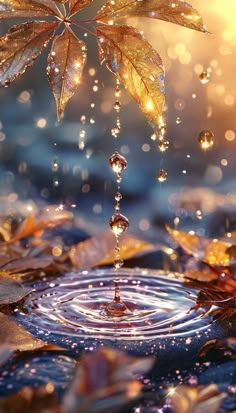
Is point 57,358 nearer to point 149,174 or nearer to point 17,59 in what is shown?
point 17,59

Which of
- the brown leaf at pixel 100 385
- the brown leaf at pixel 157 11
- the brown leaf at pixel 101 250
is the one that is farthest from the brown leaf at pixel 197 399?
the brown leaf at pixel 101 250

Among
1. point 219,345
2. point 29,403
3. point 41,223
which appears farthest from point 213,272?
point 29,403

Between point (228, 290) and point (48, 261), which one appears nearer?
point (228, 290)

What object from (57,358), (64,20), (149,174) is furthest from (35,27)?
(149,174)

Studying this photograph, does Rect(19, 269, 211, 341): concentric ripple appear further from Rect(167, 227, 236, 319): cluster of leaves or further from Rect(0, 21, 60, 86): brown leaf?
Rect(0, 21, 60, 86): brown leaf

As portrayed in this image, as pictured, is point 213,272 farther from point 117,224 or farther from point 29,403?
point 29,403

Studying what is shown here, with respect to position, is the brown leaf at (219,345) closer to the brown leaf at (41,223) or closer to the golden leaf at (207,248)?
the golden leaf at (207,248)
